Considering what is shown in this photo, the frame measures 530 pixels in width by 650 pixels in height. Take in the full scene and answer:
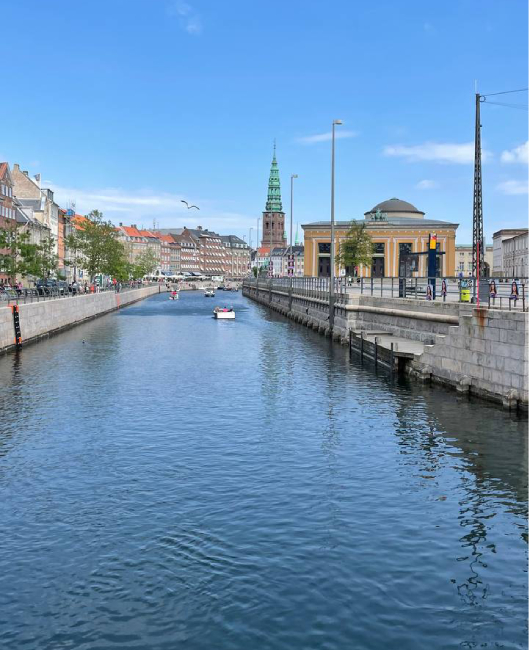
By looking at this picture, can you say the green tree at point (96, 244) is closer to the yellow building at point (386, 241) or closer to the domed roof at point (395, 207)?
the yellow building at point (386, 241)

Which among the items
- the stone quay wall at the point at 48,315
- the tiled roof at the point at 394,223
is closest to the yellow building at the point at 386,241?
the tiled roof at the point at 394,223

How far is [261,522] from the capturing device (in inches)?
583

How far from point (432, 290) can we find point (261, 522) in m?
27.8

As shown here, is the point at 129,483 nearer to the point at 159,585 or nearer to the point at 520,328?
the point at 159,585

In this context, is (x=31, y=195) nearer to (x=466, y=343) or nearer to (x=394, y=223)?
(x=394, y=223)

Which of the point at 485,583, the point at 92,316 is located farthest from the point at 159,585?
the point at 92,316

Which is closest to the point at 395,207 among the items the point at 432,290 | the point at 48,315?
the point at 48,315

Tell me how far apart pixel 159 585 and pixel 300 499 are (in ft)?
17.0

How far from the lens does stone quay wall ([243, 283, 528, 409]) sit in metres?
25.1

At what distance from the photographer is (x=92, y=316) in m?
83.5

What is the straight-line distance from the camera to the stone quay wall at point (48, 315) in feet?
152

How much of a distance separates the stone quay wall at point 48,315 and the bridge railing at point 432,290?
22383 millimetres

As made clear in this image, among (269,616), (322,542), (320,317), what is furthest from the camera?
(320,317)

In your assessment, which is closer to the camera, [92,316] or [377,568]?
[377,568]
